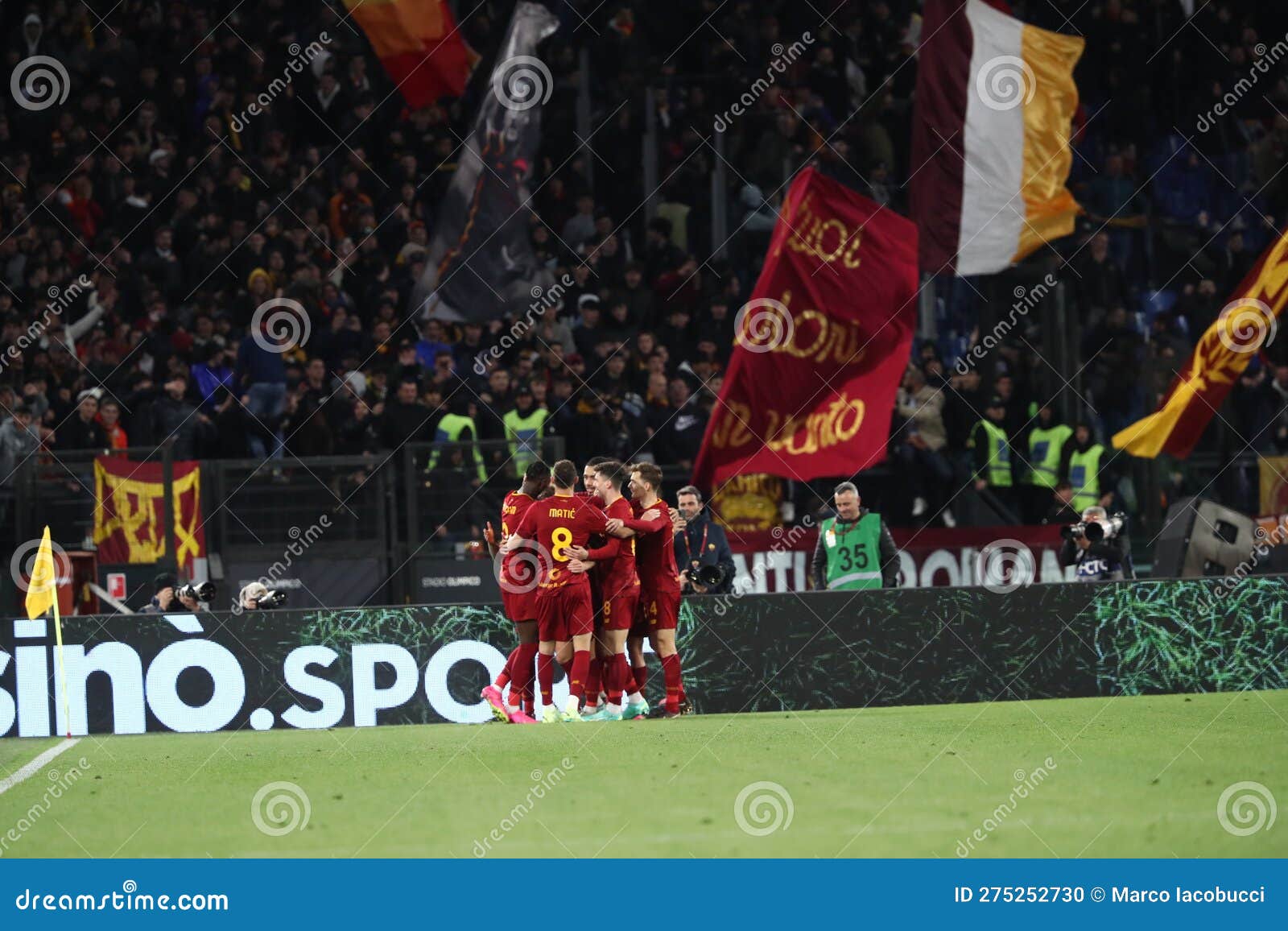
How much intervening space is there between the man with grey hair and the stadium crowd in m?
2.83

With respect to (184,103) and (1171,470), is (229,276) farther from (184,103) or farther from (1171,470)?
(1171,470)

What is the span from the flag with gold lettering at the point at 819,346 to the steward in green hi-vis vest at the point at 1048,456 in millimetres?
2474

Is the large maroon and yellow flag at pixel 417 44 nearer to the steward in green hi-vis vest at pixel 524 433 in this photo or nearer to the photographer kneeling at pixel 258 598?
the steward in green hi-vis vest at pixel 524 433

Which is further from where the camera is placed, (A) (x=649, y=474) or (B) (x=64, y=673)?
(B) (x=64, y=673)

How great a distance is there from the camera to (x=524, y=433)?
57.9ft

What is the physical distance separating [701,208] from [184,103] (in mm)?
6185

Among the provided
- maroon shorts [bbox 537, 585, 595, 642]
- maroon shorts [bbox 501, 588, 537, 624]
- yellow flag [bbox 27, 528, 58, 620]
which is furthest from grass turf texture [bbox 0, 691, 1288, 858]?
yellow flag [bbox 27, 528, 58, 620]

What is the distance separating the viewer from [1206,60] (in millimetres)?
22625

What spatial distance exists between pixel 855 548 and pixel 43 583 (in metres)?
6.04

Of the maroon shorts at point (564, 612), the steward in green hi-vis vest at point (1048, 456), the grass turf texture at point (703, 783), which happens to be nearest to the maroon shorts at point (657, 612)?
the maroon shorts at point (564, 612)

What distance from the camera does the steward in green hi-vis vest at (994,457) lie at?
1845cm

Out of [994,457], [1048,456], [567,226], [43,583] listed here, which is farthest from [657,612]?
[567,226]

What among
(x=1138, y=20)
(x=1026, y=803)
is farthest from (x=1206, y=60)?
(x=1026, y=803)

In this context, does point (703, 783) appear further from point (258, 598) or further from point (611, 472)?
point (258, 598)
